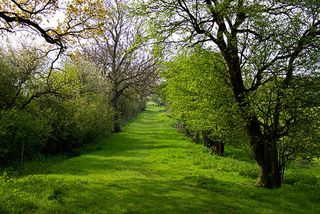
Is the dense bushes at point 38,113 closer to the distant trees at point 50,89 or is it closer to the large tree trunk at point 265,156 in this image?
the distant trees at point 50,89

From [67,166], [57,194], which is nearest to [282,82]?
[57,194]

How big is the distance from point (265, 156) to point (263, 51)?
19.4ft

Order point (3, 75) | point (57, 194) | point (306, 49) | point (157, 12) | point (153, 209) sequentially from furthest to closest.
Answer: point (3, 75) → point (157, 12) → point (306, 49) → point (57, 194) → point (153, 209)

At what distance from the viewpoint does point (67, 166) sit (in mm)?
25797

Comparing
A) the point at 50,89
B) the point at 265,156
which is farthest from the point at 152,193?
the point at 50,89

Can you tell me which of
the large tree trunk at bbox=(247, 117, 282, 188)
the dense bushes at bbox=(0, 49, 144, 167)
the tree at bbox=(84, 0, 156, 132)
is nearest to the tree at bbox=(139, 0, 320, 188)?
the large tree trunk at bbox=(247, 117, 282, 188)

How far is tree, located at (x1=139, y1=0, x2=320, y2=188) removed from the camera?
49.9ft

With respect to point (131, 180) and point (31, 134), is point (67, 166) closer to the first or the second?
point (31, 134)

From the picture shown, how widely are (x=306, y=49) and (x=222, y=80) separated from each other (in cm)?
472

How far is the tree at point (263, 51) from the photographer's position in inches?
598

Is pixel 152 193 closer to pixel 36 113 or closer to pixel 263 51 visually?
pixel 263 51

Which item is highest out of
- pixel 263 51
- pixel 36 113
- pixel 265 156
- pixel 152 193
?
pixel 263 51

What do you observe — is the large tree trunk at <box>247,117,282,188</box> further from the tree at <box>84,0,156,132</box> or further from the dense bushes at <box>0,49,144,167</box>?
the tree at <box>84,0,156,132</box>

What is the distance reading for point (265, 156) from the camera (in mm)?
18219
